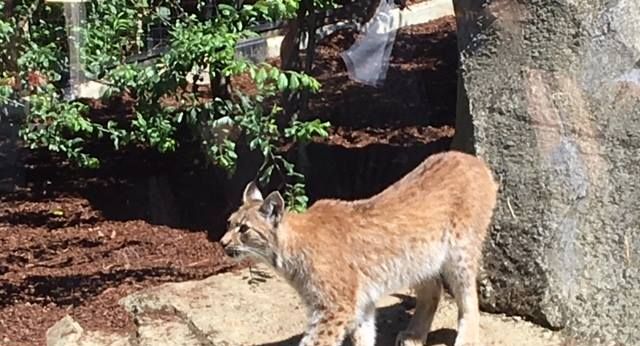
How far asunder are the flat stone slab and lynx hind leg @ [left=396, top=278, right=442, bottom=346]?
0.52 feet

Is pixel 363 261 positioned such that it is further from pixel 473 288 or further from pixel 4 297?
pixel 4 297

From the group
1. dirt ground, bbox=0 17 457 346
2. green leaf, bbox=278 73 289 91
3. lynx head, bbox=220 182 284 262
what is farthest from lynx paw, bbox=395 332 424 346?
dirt ground, bbox=0 17 457 346

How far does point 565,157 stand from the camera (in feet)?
21.4

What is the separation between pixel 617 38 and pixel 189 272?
10.2 ft

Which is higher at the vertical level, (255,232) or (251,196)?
(251,196)

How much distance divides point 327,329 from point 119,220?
3.07 metres

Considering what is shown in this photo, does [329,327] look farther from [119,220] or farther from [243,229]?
[119,220]

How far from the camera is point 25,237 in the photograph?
8.45 meters

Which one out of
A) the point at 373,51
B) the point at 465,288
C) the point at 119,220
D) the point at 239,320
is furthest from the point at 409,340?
the point at 373,51

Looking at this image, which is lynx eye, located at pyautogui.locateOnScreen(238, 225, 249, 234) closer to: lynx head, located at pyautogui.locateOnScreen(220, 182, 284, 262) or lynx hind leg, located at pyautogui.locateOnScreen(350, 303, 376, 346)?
lynx head, located at pyautogui.locateOnScreen(220, 182, 284, 262)

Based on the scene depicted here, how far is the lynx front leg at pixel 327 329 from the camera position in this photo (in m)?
6.09

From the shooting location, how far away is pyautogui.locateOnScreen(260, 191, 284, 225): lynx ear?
6.14 meters

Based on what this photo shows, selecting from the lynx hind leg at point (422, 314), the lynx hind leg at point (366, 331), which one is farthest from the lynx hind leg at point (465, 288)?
the lynx hind leg at point (366, 331)

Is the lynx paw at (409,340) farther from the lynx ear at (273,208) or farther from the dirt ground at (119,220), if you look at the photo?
the dirt ground at (119,220)
